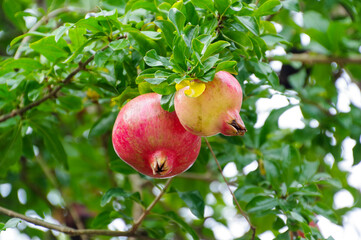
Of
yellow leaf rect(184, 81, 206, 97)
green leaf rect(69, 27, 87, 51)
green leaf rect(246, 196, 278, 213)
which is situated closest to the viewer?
yellow leaf rect(184, 81, 206, 97)

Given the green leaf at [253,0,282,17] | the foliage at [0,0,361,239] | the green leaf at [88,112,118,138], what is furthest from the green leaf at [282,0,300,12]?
the green leaf at [88,112,118,138]

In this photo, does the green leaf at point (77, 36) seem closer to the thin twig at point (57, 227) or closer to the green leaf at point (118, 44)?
the green leaf at point (118, 44)

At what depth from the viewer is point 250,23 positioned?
115 cm

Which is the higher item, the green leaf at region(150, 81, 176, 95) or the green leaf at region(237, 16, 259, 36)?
the green leaf at region(237, 16, 259, 36)

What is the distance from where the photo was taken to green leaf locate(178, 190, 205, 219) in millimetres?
1532

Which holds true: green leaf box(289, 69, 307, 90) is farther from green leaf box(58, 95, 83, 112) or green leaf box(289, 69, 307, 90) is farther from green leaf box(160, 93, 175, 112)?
green leaf box(160, 93, 175, 112)

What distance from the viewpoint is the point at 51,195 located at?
279 cm

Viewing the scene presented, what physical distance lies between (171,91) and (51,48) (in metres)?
0.50

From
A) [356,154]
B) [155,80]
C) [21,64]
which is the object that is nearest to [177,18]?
[155,80]

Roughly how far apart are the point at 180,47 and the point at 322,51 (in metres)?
1.27

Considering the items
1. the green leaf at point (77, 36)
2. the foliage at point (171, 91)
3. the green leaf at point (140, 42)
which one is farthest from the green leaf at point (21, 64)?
the green leaf at point (140, 42)

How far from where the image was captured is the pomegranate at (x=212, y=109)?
96 cm

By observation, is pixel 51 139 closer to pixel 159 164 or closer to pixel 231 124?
pixel 159 164

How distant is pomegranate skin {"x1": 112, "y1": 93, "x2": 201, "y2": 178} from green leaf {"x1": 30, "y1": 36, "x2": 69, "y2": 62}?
40cm
